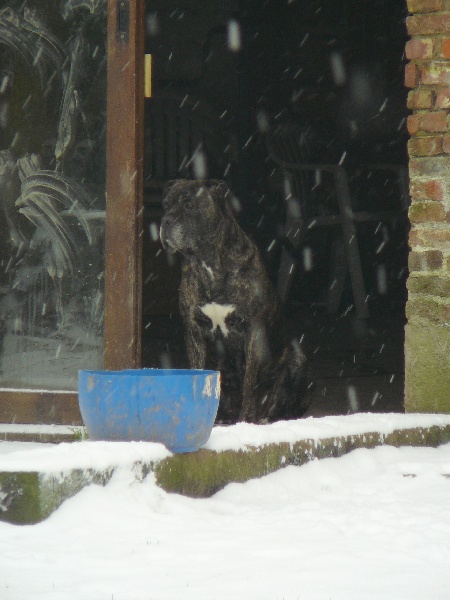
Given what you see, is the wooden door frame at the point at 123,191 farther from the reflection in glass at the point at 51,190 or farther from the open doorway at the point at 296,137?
the open doorway at the point at 296,137

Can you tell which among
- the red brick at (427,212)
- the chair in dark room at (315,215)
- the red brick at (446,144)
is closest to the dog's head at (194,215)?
the red brick at (427,212)

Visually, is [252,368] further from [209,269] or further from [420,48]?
[420,48]

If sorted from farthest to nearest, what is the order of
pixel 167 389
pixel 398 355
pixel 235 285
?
pixel 398 355
pixel 235 285
pixel 167 389

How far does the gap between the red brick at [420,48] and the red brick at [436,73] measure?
0.14ft

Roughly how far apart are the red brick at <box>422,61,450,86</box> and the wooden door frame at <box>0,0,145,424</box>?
3.55 ft

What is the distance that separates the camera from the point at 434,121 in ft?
12.7

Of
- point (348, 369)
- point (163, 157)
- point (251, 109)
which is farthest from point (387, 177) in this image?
point (348, 369)

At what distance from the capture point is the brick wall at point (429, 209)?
3.84 m

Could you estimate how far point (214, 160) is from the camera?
8.30 meters

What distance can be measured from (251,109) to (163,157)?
1.30 metres

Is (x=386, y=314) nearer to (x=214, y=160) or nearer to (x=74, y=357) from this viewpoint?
(x=214, y=160)

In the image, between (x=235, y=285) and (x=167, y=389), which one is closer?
(x=167, y=389)

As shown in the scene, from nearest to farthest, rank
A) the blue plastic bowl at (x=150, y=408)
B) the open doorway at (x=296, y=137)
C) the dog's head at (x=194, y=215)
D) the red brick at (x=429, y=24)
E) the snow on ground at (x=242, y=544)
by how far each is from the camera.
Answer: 1. the snow on ground at (x=242, y=544)
2. the blue plastic bowl at (x=150, y=408)
3. the red brick at (x=429, y=24)
4. the dog's head at (x=194, y=215)
5. the open doorway at (x=296, y=137)

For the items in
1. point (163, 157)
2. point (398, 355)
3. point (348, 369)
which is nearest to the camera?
point (348, 369)
